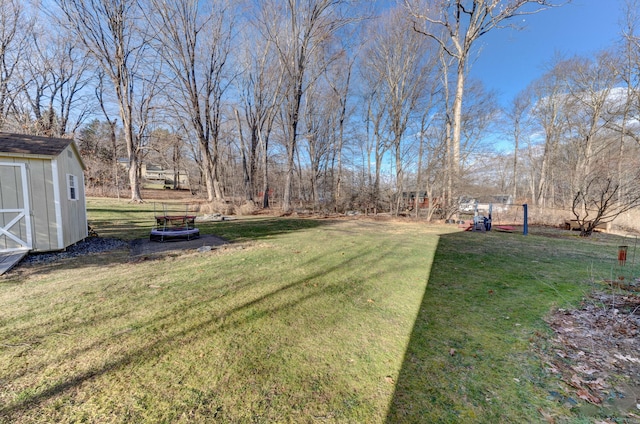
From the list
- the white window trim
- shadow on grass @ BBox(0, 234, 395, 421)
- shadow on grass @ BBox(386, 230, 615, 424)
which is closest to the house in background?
the white window trim

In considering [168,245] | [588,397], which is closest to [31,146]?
[168,245]

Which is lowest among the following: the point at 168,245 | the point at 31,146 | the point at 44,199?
the point at 168,245

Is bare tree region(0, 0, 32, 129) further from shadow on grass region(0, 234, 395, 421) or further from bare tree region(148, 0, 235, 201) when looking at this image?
shadow on grass region(0, 234, 395, 421)

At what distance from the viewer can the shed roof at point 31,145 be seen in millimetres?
5477

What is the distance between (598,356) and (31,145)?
33.3 feet

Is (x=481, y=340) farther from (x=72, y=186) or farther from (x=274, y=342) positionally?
(x=72, y=186)

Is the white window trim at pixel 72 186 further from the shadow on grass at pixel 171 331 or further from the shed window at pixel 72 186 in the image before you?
the shadow on grass at pixel 171 331

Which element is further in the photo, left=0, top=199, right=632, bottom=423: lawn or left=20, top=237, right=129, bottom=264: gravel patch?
left=20, top=237, right=129, bottom=264: gravel patch

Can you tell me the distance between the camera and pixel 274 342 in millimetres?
2504

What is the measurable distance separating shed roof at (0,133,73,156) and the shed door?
0.31 metres

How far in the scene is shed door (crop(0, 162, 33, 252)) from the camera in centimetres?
544

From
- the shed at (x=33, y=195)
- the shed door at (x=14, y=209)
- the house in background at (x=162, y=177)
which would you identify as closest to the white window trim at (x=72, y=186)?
the shed at (x=33, y=195)

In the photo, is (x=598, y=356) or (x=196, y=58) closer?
(x=598, y=356)

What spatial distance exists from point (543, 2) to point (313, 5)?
34.6 feet
